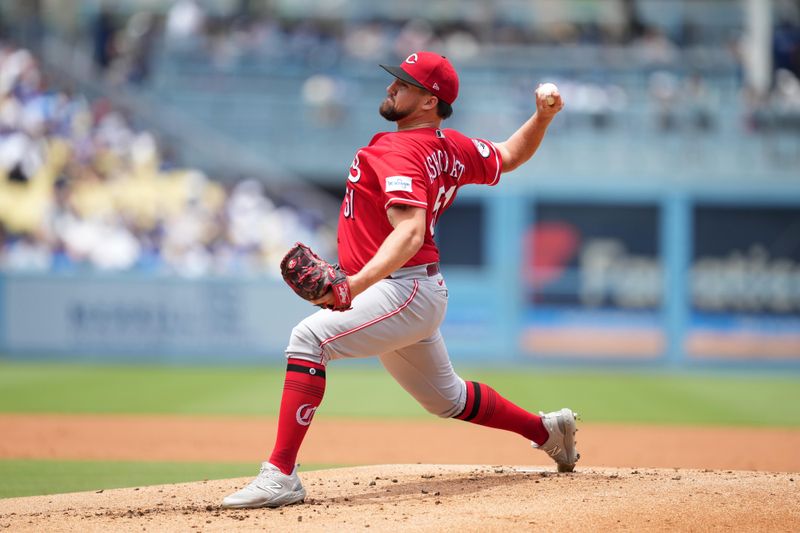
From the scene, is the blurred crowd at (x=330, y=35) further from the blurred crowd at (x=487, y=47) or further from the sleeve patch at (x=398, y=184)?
the sleeve patch at (x=398, y=184)

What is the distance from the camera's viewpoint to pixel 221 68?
1683 cm

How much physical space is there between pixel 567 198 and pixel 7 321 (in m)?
8.55

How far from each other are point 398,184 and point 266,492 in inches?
50.1

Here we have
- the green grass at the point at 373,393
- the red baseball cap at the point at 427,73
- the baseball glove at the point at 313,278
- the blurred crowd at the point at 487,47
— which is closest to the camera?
the baseball glove at the point at 313,278

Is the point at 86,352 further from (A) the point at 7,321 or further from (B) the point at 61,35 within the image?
(B) the point at 61,35

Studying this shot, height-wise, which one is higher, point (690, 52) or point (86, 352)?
point (690, 52)

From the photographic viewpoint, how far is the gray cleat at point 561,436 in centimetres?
463

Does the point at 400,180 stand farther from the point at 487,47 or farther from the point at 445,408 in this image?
the point at 487,47

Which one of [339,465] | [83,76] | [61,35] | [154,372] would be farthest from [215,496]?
[61,35]

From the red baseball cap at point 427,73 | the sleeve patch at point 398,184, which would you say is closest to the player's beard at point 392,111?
the red baseball cap at point 427,73

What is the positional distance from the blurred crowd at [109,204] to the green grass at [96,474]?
26.8 ft

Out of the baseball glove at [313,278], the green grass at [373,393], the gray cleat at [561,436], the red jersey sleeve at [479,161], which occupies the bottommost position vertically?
the green grass at [373,393]

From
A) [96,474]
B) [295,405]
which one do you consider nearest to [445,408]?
[295,405]

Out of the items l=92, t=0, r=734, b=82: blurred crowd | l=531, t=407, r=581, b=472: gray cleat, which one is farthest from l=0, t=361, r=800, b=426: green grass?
l=92, t=0, r=734, b=82: blurred crowd
